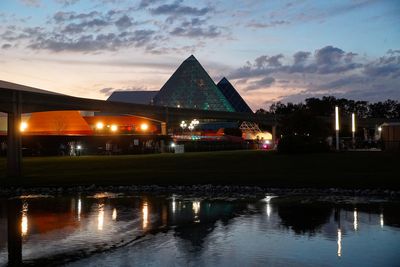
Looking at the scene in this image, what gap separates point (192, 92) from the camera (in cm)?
18000

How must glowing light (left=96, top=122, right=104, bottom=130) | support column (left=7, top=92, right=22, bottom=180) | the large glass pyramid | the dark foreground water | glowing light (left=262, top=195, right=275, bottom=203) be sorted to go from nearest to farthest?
the dark foreground water → glowing light (left=262, top=195, right=275, bottom=203) → support column (left=7, top=92, right=22, bottom=180) → glowing light (left=96, top=122, right=104, bottom=130) → the large glass pyramid

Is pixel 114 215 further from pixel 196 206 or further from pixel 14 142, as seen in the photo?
pixel 14 142

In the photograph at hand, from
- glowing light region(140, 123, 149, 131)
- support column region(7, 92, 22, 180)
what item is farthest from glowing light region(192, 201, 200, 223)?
glowing light region(140, 123, 149, 131)

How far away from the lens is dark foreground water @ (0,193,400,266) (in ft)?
36.0

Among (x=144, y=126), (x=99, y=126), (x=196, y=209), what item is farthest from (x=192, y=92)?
(x=196, y=209)

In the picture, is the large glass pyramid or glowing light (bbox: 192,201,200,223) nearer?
glowing light (bbox: 192,201,200,223)

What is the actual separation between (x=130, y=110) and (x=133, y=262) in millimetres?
79570

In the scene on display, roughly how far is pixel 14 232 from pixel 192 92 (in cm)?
16640

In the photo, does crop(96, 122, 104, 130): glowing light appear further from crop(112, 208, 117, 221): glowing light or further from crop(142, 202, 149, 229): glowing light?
crop(112, 208, 117, 221): glowing light

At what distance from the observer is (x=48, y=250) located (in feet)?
39.1

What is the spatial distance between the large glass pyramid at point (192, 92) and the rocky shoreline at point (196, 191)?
148200 millimetres

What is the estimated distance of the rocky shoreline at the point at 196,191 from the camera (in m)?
23.0

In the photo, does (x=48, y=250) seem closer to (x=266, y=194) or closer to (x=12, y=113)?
(x=266, y=194)

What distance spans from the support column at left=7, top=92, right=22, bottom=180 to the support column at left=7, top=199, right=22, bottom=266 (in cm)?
1907
